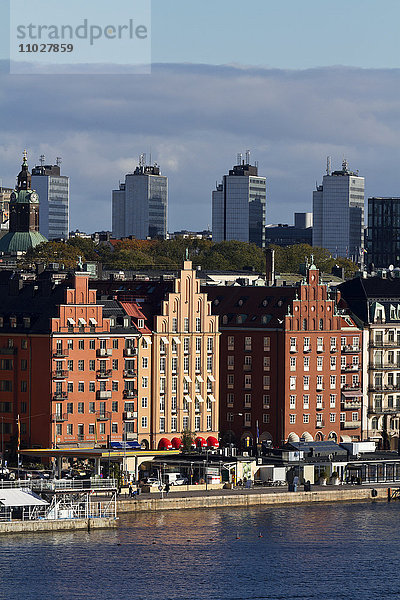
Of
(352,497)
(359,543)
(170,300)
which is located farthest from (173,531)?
(170,300)

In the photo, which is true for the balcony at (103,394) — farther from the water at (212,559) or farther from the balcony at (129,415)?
the water at (212,559)

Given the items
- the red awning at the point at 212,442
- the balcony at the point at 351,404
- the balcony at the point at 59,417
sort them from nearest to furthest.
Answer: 1. the balcony at the point at 59,417
2. the red awning at the point at 212,442
3. the balcony at the point at 351,404

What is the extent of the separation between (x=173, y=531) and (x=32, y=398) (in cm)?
2996

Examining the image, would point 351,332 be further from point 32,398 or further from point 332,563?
point 332,563

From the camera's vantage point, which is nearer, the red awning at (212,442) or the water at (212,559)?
the water at (212,559)

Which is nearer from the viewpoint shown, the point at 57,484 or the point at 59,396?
the point at 57,484

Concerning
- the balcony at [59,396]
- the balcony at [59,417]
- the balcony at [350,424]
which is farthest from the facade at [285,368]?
the balcony at [59,396]

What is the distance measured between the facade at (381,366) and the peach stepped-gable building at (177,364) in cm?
1751

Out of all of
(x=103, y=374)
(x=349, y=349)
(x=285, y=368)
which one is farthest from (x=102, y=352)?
(x=349, y=349)

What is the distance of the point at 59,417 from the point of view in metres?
164

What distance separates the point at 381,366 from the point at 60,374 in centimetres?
3752

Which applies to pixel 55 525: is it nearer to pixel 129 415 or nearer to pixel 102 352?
pixel 102 352

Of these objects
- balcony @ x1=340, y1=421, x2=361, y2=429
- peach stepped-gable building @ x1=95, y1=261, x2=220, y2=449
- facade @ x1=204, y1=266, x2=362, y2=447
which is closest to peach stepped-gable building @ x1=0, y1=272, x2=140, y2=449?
peach stepped-gable building @ x1=95, y1=261, x2=220, y2=449

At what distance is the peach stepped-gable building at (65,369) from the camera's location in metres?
165
